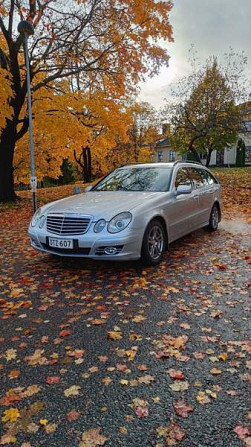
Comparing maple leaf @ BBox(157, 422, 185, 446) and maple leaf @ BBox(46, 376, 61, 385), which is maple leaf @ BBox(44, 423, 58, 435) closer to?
maple leaf @ BBox(46, 376, 61, 385)

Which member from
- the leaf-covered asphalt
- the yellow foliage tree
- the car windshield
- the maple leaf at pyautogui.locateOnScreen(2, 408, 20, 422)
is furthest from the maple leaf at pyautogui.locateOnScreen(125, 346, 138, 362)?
the yellow foliage tree

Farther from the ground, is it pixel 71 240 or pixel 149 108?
pixel 149 108

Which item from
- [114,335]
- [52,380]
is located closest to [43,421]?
[52,380]

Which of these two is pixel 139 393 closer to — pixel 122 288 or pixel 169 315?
pixel 169 315

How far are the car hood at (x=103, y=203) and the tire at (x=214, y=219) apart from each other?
2.52 meters

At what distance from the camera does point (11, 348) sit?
3.03 metres

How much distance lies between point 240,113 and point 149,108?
19.9 metres

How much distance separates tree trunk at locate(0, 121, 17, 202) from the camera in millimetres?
13492

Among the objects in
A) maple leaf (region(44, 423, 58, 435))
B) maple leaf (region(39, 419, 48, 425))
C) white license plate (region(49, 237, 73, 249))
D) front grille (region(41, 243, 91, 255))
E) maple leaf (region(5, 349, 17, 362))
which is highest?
white license plate (region(49, 237, 73, 249))

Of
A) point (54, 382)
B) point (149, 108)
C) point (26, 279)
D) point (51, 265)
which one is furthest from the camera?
point (149, 108)

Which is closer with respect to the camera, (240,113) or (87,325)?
(87,325)

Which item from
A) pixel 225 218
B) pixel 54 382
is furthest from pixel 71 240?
pixel 225 218

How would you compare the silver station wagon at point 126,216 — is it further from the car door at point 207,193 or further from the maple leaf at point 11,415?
the maple leaf at point 11,415

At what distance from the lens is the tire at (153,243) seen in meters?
4.93
